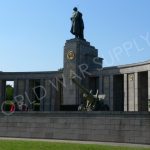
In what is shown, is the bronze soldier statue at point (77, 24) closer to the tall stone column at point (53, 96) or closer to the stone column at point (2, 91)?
the tall stone column at point (53, 96)

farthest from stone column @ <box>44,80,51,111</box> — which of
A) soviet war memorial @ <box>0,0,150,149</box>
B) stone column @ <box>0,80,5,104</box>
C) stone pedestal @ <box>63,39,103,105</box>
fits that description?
stone column @ <box>0,80,5,104</box>

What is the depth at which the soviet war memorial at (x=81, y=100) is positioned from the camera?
81.3ft

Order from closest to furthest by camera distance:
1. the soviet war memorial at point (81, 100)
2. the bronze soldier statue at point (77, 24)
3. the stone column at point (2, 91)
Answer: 1. the soviet war memorial at point (81, 100)
2. the bronze soldier statue at point (77, 24)
3. the stone column at point (2, 91)

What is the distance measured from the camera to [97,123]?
25484 mm

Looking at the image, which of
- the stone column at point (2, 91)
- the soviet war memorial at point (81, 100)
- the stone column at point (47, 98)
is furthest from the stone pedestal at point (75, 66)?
the stone column at point (2, 91)

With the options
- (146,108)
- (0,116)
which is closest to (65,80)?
(146,108)

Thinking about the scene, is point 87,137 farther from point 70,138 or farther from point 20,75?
point 20,75

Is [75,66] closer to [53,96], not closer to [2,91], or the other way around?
[53,96]

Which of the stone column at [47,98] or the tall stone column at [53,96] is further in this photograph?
the stone column at [47,98]

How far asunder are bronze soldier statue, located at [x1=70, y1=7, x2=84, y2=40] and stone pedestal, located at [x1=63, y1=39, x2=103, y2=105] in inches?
32.4

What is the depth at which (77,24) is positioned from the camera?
3984 centimetres

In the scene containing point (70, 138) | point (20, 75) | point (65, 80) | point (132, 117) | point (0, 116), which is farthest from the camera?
point (20, 75)

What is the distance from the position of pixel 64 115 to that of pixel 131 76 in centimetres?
1498

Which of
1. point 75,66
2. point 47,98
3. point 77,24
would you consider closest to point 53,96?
point 47,98
